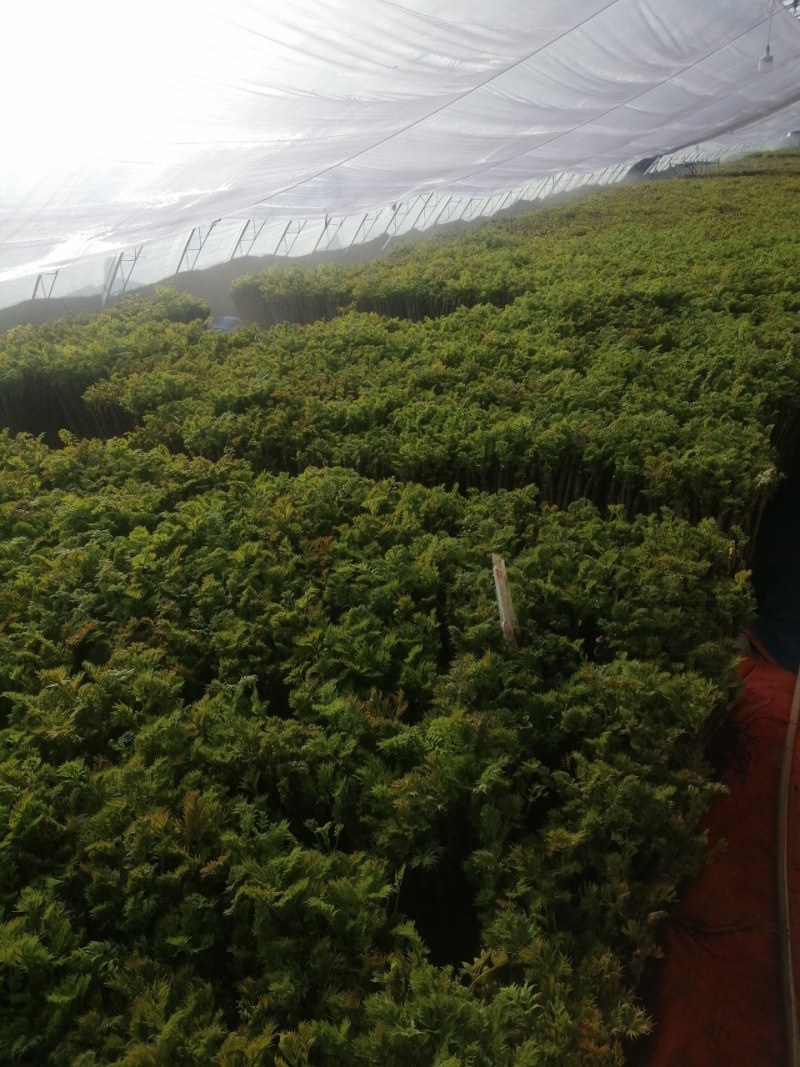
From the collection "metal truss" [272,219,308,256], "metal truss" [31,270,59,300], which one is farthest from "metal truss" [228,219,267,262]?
"metal truss" [31,270,59,300]

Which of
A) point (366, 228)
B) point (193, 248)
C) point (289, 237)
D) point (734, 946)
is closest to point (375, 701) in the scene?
point (734, 946)

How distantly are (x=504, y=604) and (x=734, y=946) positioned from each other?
6.51 feet

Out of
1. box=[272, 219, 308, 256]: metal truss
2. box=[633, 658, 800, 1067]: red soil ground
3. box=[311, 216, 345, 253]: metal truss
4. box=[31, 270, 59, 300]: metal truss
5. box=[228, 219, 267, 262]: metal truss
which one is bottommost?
box=[633, 658, 800, 1067]: red soil ground

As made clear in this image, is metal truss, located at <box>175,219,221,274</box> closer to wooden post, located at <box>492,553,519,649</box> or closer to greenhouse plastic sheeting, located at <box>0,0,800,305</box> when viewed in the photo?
greenhouse plastic sheeting, located at <box>0,0,800,305</box>

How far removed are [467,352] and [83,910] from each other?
20.9ft

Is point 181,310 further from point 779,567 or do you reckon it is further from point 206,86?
point 779,567

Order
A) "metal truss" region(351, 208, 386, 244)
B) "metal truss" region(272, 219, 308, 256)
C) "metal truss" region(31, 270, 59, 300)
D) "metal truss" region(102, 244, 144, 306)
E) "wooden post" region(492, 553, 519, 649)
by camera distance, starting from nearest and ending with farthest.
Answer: "wooden post" region(492, 553, 519, 649) < "metal truss" region(31, 270, 59, 300) < "metal truss" region(102, 244, 144, 306) < "metal truss" region(272, 219, 308, 256) < "metal truss" region(351, 208, 386, 244)

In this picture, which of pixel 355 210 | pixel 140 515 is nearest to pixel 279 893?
pixel 140 515

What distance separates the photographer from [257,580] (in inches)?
→ 169

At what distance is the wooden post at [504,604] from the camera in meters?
3.39

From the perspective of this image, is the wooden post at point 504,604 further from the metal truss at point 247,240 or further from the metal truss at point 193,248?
the metal truss at point 247,240

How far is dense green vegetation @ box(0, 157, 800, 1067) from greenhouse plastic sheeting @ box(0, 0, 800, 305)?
7.42 feet

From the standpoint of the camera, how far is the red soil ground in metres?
2.99

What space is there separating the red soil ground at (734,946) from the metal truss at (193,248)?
54.7 ft
